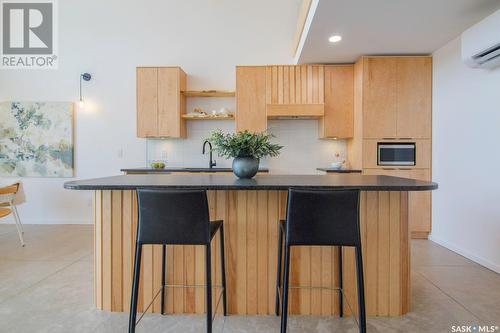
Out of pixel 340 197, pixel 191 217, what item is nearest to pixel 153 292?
pixel 191 217

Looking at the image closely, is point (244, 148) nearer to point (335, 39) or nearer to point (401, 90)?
point (335, 39)

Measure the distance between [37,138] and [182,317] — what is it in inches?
170

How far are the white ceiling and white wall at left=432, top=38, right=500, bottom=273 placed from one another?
0.41 m

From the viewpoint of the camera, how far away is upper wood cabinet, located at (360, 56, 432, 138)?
371 cm

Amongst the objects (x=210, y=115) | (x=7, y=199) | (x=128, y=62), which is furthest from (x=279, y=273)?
(x=128, y=62)

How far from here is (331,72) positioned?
4.00 metres

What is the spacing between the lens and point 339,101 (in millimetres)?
4016

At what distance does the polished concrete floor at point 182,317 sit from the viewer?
6.00ft

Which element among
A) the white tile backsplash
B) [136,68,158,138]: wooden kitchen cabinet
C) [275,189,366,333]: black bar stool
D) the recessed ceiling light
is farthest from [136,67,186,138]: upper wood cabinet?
[275,189,366,333]: black bar stool

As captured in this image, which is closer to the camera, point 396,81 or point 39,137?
point 396,81

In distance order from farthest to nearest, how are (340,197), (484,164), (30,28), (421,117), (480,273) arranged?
(30,28) → (421,117) → (484,164) → (480,273) → (340,197)

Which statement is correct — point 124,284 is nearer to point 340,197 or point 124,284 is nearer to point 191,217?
point 191,217

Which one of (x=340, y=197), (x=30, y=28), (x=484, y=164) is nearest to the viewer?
(x=340, y=197)

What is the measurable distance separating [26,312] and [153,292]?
937mm
